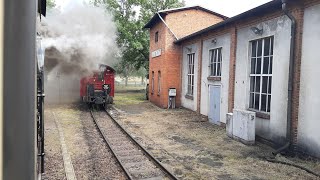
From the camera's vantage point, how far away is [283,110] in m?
8.79

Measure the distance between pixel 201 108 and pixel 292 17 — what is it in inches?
325

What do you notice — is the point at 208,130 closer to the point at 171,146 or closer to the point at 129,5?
the point at 171,146

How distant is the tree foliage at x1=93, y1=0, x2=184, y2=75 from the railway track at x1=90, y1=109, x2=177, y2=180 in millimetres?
19049

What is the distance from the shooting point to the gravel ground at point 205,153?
6898 millimetres

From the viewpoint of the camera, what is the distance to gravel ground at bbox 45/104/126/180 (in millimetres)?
7031

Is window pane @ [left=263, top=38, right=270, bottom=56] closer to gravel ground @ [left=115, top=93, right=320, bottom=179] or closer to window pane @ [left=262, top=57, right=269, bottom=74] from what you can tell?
window pane @ [left=262, top=57, right=269, bottom=74]

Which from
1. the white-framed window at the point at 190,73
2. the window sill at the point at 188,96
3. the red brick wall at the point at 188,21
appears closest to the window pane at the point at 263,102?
the window sill at the point at 188,96

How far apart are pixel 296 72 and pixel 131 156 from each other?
209 inches

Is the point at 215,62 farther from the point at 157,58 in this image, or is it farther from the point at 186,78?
the point at 157,58

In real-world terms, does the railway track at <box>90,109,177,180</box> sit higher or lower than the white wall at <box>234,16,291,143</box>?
lower

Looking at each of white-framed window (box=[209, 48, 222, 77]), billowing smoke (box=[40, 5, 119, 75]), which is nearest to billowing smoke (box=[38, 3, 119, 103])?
billowing smoke (box=[40, 5, 119, 75])

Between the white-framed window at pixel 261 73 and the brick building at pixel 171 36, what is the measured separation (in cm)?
889

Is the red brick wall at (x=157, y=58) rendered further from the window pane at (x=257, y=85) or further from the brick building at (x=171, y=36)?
the window pane at (x=257, y=85)

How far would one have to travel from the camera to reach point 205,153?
865 cm
